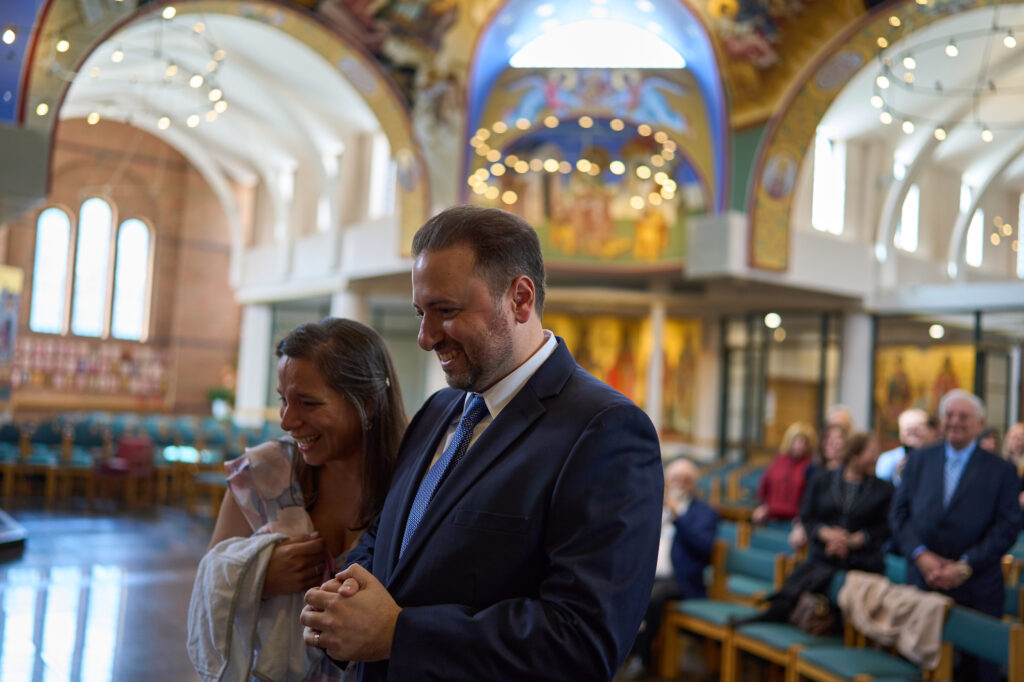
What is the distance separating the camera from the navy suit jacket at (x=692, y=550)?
6406mm

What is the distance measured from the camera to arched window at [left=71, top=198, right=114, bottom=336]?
74.5 ft

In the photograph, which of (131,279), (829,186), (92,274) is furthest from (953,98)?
(92,274)

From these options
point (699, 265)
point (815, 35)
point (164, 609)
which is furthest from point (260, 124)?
point (164, 609)

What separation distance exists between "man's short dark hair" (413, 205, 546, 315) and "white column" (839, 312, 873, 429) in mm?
15771

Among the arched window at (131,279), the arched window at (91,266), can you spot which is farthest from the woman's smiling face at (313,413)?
the arched window at (131,279)

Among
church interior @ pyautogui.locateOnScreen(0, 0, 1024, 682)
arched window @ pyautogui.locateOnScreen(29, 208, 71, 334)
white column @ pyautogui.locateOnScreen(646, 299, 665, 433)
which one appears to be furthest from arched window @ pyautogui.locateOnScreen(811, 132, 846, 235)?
arched window @ pyautogui.locateOnScreen(29, 208, 71, 334)

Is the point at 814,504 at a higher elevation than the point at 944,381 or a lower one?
lower

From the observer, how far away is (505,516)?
5.06 ft

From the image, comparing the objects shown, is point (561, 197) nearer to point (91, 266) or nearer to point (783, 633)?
point (783, 633)

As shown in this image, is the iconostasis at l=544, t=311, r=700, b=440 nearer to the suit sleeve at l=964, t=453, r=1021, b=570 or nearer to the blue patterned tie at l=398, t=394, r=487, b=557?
the suit sleeve at l=964, t=453, r=1021, b=570

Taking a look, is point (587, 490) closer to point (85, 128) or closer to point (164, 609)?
point (164, 609)

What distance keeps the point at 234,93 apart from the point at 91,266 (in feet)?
26.7

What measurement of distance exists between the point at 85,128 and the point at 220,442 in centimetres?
1163

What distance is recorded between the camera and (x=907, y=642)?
15.1ft
